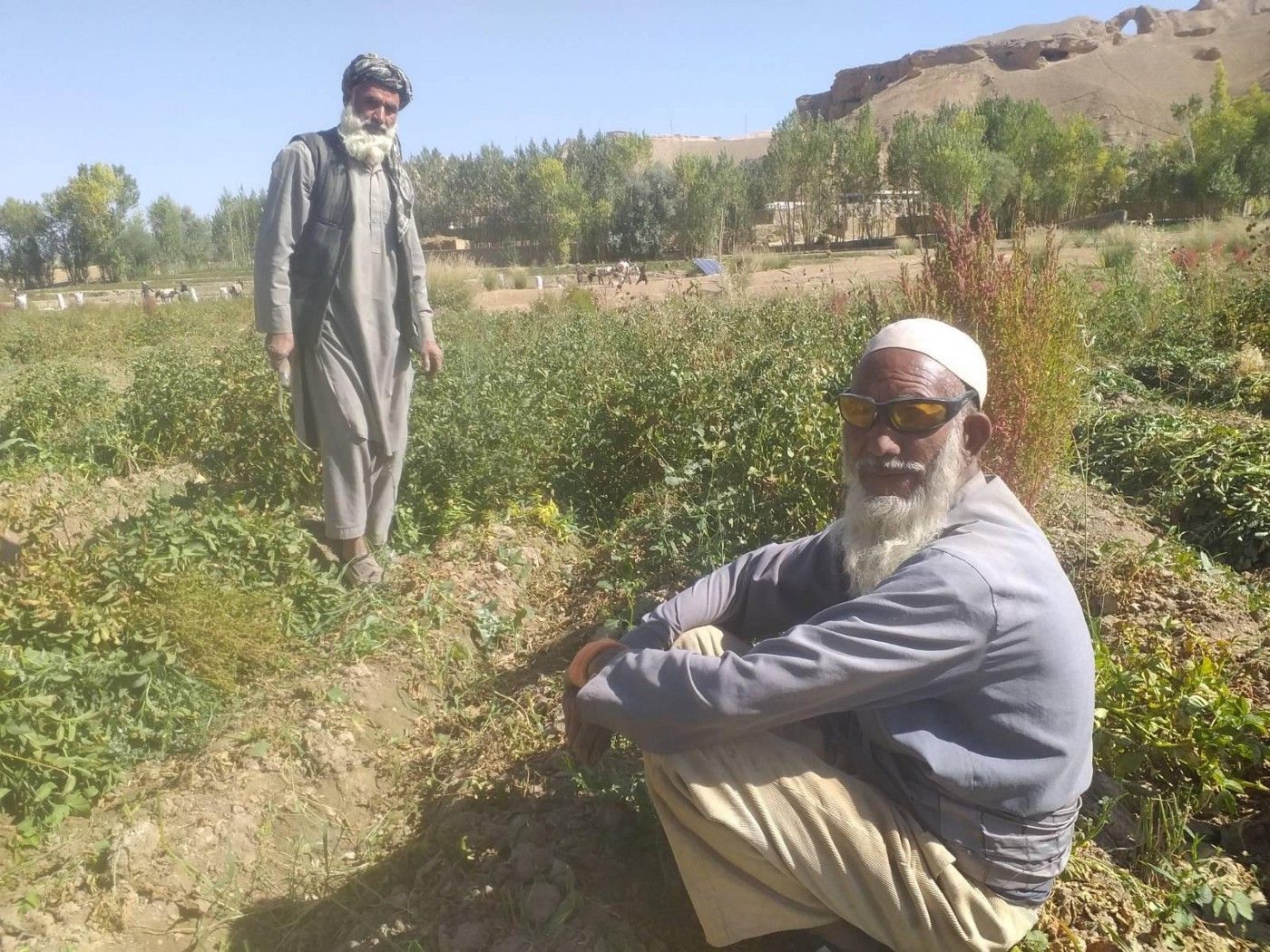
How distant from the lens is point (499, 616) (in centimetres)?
412

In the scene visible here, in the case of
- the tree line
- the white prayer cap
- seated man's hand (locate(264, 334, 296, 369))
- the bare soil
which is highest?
the tree line

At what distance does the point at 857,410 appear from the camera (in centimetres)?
208

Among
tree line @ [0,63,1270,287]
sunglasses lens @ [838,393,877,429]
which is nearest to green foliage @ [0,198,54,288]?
tree line @ [0,63,1270,287]

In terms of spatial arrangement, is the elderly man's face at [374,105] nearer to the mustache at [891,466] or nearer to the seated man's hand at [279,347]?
the seated man's hand at [279,347]

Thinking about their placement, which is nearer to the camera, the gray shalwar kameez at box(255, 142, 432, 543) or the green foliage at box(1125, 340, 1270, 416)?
the gray shalwar kameez at box(255, 142, 432, 543)

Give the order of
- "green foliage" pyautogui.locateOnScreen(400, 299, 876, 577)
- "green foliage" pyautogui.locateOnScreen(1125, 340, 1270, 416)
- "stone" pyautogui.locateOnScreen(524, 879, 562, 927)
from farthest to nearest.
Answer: "green foliage" pyautogui.locateOnScreen(1125, 340, 1270, 416)
"green foliage" pyautogui.locateOnScreen(400, 299, 876, 577)
"stone" pyautogui.locateOnScreen(524, 879, 562, 927)

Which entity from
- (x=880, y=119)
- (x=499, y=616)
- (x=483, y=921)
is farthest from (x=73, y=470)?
(x=880, y=119)

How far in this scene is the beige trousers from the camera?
1.86 m

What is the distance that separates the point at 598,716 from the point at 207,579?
200cm

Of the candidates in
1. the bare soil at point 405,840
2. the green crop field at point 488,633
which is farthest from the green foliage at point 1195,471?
the bare soil at point 405,840

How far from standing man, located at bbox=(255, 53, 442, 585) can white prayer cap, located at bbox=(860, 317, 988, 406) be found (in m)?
2.56

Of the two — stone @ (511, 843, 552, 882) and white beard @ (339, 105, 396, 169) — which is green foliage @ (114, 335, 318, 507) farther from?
stone @ (511, 843, 552, 882)

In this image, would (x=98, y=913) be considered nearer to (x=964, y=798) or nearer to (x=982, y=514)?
(x=964, y=798)

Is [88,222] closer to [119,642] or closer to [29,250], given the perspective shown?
[29,250]
